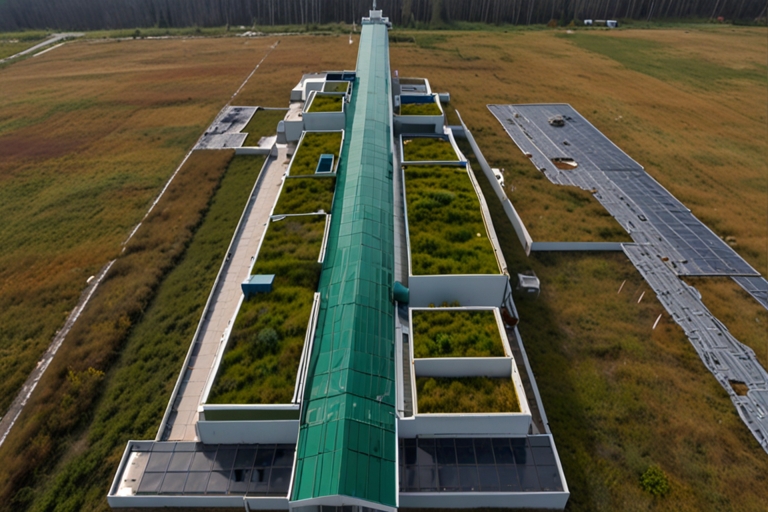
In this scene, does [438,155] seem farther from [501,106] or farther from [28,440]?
[28,440]

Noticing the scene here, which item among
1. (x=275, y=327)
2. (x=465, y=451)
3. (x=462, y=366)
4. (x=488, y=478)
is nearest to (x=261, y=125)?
(x=275, y=327)

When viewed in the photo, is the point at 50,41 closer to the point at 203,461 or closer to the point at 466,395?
the point at 203,461

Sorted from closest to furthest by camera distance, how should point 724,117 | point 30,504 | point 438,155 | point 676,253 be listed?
point 30,504
point 676,253
point 438,155
point 724,117

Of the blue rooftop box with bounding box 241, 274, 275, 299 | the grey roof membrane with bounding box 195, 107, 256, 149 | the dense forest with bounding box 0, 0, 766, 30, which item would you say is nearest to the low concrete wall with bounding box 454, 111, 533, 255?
the blue rooftop box with bounding box 241, 274, 275, 299

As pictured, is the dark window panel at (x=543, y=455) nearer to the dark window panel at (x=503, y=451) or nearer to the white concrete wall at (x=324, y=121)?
the dark window panel at (x=503, y=451)

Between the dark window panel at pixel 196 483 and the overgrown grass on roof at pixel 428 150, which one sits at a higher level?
the overgrown grass on roof at pixel 428 150

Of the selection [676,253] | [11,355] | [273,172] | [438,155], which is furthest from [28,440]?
[676,253]

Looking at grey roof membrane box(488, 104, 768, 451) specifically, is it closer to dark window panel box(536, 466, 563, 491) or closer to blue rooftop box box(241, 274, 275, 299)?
dark window panel box(536, 466, 563, 491)

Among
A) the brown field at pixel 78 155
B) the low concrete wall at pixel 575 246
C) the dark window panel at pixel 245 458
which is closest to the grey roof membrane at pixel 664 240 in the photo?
the low concrete wall at pixel 575 246
